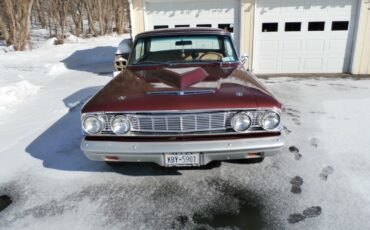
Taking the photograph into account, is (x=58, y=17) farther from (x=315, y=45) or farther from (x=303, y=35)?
(x=315, y=45)

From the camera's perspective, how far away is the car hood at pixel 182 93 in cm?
297

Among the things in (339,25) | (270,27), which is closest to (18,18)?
(270,27)

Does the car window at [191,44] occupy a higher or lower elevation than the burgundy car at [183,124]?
higher

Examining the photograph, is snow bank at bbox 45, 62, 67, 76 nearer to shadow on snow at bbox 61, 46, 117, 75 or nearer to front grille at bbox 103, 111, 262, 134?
shadow on snow at bbox 61, 46, 117, 75

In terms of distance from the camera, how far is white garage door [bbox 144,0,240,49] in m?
9.52

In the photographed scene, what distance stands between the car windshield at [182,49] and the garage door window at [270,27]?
5663 millimetres

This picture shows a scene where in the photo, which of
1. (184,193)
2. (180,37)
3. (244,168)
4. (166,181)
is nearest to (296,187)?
(244,168)

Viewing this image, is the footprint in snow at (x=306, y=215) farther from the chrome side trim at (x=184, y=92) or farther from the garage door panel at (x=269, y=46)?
the garage door panel at (x=269, y=46)

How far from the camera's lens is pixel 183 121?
9.92 feet

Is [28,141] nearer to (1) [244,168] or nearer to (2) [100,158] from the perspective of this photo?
(2) [100,158]

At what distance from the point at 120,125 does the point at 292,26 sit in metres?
8.25

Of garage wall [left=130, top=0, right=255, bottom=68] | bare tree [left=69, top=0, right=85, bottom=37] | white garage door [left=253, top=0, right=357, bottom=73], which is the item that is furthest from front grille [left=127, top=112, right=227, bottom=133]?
bare tree [left=69, top=0, right=85, bottom=37]

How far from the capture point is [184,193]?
11.1 feet

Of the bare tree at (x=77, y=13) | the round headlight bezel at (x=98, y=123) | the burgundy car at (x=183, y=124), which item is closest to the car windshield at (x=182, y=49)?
the burgundy car at (x=183, y=124)
